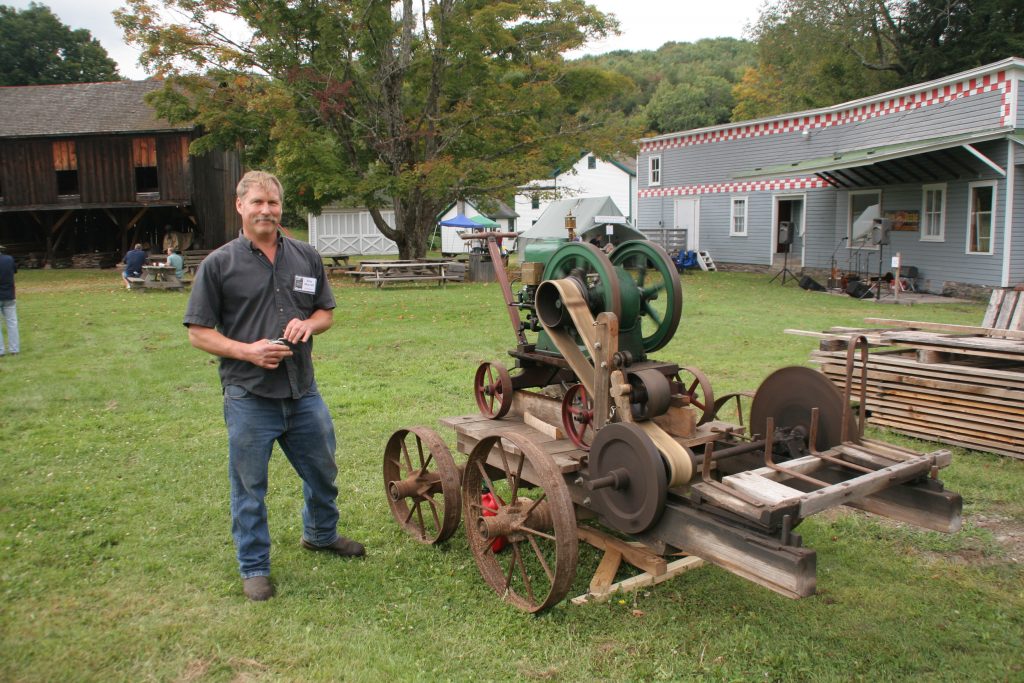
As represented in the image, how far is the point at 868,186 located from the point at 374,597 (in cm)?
2114

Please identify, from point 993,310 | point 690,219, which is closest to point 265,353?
point 993,310

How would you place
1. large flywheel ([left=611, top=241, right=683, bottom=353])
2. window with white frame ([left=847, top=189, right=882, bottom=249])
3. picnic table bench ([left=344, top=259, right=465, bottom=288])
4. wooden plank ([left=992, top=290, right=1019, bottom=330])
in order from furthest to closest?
picnic table bench ([left=344, top=259, right=465, bottom=288]) < window with white frame ([left=847, top=189, right=882, bottom=249]) < wooden plank ([left=992, top=290, right=1019, bottom=330]) < large flywheel ([left=611, top=241, right=683, bottom=353])

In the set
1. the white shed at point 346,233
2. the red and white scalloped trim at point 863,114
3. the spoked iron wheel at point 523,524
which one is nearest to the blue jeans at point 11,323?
the spoked iron wheel at point 523,524

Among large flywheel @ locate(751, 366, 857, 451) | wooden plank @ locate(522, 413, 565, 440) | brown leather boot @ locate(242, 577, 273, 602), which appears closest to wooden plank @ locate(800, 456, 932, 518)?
large flywheel @ locate(751, 366, 857, 451)

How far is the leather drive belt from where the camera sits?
3.73 meters

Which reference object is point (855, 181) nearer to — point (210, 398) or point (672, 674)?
Result: point (210, 398)

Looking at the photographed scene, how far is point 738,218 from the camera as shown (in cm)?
2692

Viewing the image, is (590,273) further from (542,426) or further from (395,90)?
(395,90)

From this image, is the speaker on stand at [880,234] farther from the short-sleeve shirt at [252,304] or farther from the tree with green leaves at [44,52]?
the tree with green leaves at [44,52]

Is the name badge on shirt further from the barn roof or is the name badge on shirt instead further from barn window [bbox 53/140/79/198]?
barn window [bbox 53/140/79/198]

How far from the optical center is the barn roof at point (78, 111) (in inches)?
1180

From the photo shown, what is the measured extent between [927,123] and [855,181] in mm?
2450

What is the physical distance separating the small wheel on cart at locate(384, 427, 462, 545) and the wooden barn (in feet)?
92.6

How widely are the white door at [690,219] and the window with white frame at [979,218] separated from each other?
427 inches
